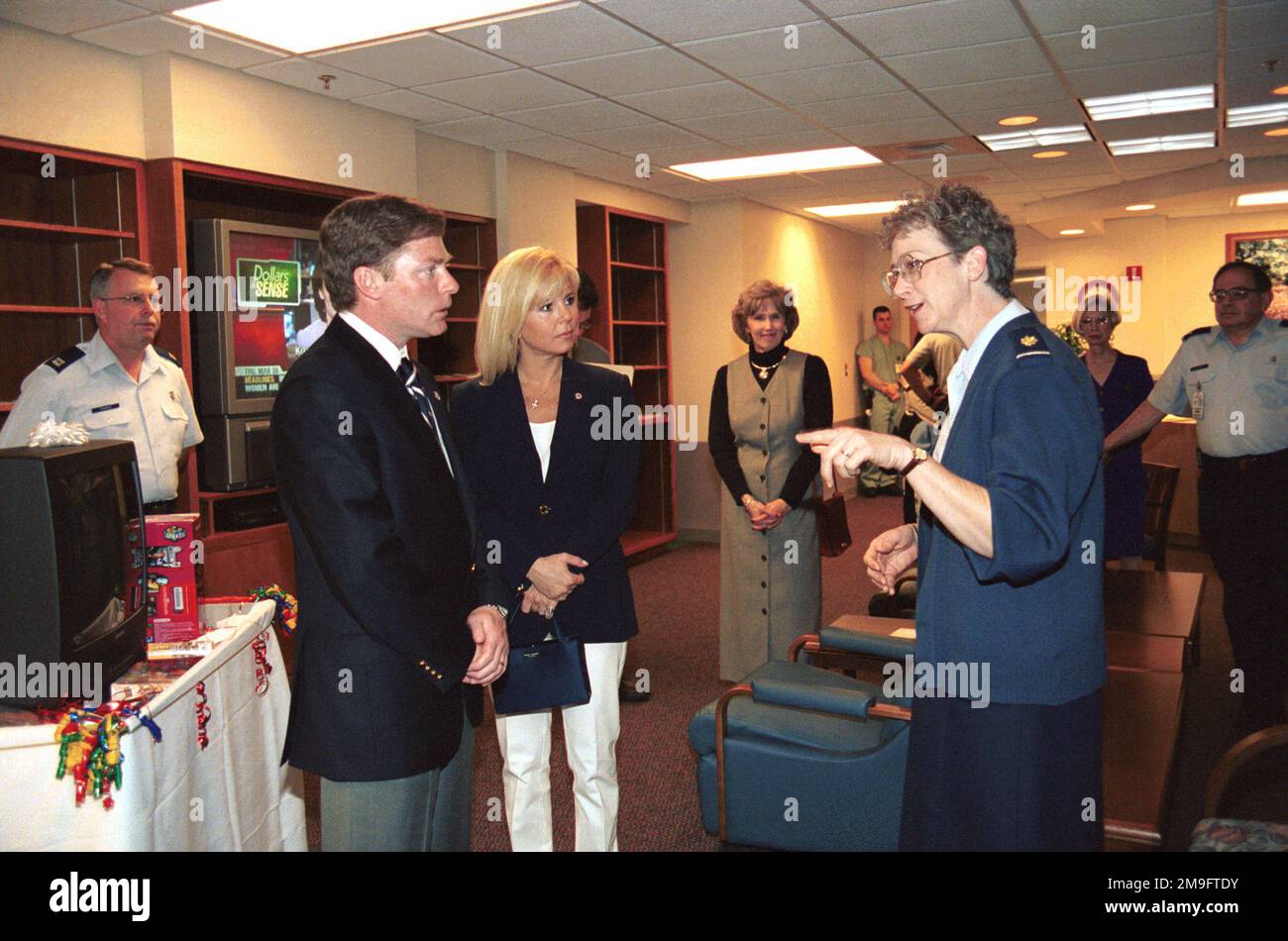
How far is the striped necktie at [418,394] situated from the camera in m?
1.91

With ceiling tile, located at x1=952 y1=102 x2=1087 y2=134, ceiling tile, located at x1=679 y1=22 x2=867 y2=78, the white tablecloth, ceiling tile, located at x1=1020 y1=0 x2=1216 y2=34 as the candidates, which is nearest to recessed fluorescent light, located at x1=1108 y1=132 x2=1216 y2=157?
ceiling tile, located at x1=952 y1=102 x2=1087 y2=134

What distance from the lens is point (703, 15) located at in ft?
13.2

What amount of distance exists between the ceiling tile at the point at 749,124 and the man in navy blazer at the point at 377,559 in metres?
4.27

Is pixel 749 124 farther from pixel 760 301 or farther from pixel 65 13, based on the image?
pixel 65 13

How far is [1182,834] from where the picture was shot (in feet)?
10.3

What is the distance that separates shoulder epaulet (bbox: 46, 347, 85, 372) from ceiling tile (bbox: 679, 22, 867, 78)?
9.10ft

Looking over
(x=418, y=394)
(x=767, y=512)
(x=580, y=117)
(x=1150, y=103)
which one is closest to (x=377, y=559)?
(x=418, y=394)

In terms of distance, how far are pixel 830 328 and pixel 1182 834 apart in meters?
8.38

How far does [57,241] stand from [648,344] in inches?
202

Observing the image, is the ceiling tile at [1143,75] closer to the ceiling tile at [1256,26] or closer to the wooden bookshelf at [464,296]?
the ceiling tile at [1256,26]

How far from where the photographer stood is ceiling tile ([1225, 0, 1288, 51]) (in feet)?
13.8

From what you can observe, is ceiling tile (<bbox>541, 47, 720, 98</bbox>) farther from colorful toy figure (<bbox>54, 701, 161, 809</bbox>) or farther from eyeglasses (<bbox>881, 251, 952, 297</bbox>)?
colorful toy figure (<bbox>54, 701, 161, 809</bbox>)

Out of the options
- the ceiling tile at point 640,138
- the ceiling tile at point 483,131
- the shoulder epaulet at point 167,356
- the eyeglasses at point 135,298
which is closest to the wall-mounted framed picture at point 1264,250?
the ceiling tile at point 640,138
